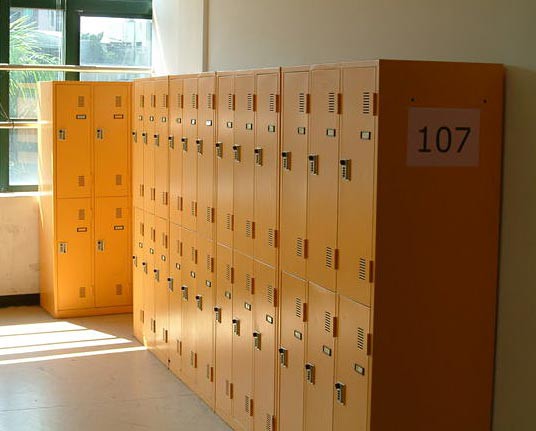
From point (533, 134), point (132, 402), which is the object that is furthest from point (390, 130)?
point (132, 402)

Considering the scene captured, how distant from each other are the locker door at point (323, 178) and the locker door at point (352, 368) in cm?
26

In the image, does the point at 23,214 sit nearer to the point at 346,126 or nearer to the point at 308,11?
the point at 308,11

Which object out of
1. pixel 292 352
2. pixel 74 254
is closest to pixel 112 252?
pixel 74 254

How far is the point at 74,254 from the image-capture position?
955 centimetres

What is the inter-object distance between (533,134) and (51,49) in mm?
7131

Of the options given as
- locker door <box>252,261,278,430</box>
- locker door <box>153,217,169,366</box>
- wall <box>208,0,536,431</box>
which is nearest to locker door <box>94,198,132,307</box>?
locker door <box>153,217,169,366</box>

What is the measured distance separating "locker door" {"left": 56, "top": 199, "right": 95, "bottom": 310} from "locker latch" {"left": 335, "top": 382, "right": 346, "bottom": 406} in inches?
210

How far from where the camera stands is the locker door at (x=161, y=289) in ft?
25.7

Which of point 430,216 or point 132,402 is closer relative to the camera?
point 430,216

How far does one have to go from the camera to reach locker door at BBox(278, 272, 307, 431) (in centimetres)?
523

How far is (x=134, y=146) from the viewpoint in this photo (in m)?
8.62

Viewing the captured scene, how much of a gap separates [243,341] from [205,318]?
0.81 meters

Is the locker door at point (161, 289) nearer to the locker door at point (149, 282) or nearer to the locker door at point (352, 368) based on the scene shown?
the locker door at point (149, 282)

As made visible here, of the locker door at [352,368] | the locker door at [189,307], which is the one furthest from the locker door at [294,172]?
the locker door at [189,307]
